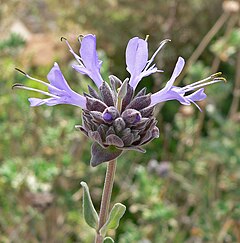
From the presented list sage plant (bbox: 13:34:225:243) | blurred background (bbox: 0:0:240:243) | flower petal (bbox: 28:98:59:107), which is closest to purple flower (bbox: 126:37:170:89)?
sage plant (bbox: 13:34:225:243)

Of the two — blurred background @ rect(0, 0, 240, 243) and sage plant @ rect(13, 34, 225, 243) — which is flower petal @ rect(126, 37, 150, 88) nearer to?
sage plant @ rect(13, 34, 225, 243)

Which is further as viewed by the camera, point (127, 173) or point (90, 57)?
point (127, 173)

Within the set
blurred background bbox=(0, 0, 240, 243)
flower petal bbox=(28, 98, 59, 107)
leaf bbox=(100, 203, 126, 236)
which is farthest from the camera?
blurred background bbox=(0, 0, 240, 243)

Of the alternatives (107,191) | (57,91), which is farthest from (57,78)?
(107,191)

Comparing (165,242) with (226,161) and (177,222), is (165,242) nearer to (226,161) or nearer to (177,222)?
(177,222)

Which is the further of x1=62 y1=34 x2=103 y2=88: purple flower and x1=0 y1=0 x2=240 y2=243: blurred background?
x1=0 y1=0 x2=240 y2=243: blurred background

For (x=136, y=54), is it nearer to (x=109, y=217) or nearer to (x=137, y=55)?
(x=137, y=55)

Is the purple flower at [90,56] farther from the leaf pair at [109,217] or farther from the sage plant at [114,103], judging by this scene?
the leaf pair at [109,217]

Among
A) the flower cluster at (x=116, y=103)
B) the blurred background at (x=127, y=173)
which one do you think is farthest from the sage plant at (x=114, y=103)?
the blurred background at (x=127, y=173)
